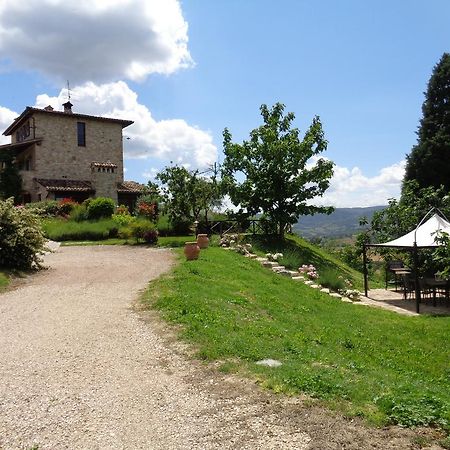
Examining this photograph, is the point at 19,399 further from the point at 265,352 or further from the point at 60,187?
the point at 60,187

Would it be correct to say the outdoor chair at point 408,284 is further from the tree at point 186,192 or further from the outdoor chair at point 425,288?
the tree at point 186,192

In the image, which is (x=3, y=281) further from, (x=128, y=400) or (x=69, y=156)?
(x=69, y=156)

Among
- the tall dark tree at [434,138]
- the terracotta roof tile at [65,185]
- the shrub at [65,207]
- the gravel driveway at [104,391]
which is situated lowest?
the gravel driveway at [104,391]

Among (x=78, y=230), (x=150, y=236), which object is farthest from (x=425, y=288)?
(x=78, y=230)

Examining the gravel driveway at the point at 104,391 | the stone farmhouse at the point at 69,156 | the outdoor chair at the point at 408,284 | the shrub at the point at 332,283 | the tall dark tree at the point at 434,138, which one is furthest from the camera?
the stone farmhouse at the point at 69,156

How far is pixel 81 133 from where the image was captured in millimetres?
36438

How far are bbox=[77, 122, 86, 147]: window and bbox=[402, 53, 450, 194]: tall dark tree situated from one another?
80.9ft

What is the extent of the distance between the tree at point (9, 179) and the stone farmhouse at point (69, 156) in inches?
18.2

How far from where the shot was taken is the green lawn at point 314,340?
4777 mm

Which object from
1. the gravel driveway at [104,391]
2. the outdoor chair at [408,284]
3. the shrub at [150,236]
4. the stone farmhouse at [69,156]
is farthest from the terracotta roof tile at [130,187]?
the gravel driveway at [104,391]

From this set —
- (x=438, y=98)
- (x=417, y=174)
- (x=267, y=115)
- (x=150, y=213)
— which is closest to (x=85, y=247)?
(x=150, y=213)

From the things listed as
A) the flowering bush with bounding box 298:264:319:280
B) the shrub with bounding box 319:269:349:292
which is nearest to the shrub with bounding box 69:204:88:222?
the flowering bush with bounding box 298:264:319:280

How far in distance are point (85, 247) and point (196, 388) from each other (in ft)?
56.2

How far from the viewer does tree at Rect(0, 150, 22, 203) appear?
32.9 metres
